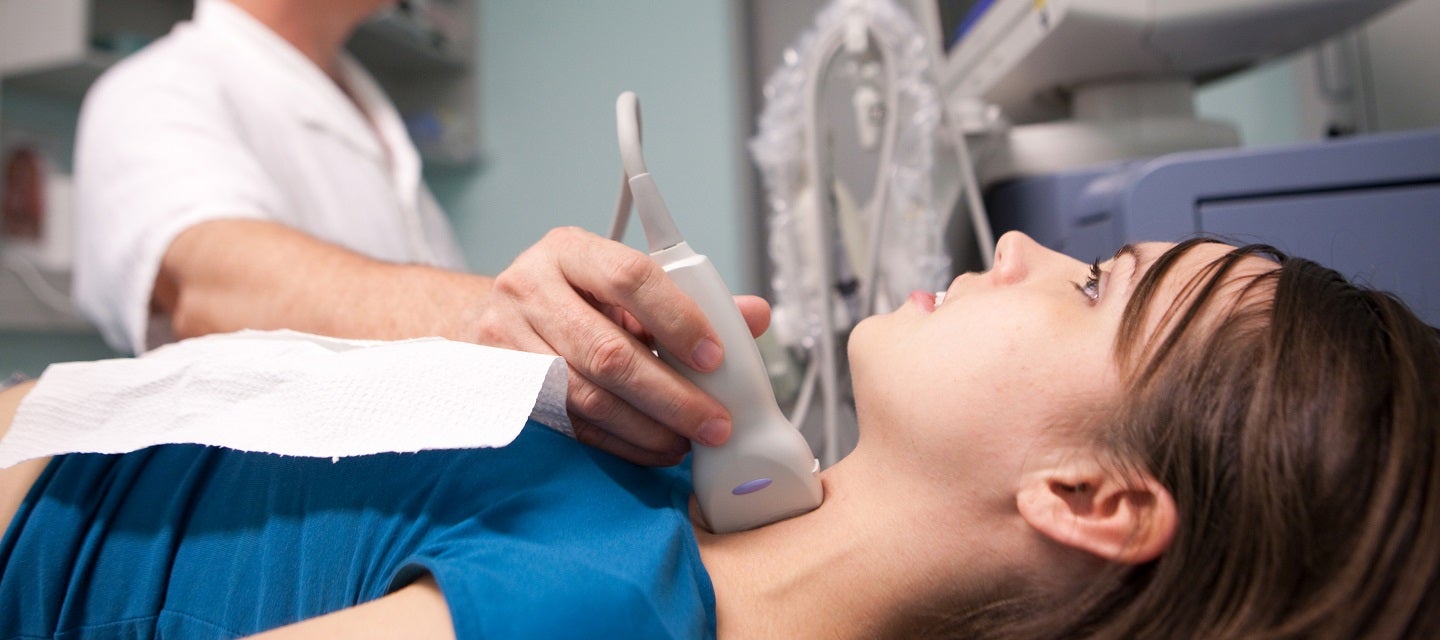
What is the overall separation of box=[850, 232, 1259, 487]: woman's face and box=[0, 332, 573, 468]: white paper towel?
223mm

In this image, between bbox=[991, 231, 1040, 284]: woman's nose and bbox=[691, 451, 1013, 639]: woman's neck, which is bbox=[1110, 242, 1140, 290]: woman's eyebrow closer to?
bbox=[991, 231, 1040, 284]: woman's nose

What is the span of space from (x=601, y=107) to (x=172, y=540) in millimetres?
1958

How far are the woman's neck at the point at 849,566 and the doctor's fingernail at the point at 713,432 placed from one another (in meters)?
0.08

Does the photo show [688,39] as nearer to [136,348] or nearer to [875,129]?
[875,129]

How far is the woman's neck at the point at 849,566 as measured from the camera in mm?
553

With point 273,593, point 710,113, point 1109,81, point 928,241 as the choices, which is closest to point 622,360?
point 273,593

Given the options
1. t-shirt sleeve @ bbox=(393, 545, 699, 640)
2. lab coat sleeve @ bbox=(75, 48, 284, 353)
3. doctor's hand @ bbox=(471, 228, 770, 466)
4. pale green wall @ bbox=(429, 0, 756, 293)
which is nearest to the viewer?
t-shirt sleeve @ bbox=(393, 545, 699, 640)

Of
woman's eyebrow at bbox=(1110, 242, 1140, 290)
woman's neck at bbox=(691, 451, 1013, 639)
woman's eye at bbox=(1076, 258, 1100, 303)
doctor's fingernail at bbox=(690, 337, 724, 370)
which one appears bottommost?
woman's neck at bbox=(691, 451, 1013, 639)

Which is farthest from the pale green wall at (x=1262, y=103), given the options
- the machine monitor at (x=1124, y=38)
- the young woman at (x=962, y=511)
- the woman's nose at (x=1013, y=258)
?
the young woman at (x=962, y=511)

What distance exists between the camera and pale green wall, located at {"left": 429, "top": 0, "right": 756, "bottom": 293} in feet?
7.70

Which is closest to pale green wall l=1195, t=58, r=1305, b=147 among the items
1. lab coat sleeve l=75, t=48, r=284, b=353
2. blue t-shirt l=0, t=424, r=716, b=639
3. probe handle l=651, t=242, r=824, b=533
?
probe handle l=651, t=242, r=824, b=533

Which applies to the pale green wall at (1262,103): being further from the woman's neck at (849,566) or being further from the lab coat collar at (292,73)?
the lab coat collar at (292,73)

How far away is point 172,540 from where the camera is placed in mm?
584

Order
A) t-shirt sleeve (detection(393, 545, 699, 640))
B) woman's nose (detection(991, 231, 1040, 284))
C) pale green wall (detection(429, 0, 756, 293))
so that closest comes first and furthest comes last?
t-shirt sleeve (detection(393, 545, 699, 640))
woman's nose (detection(991, 231, 1040, 284))
pale green wall (detection(429, 0, 756, 293))
